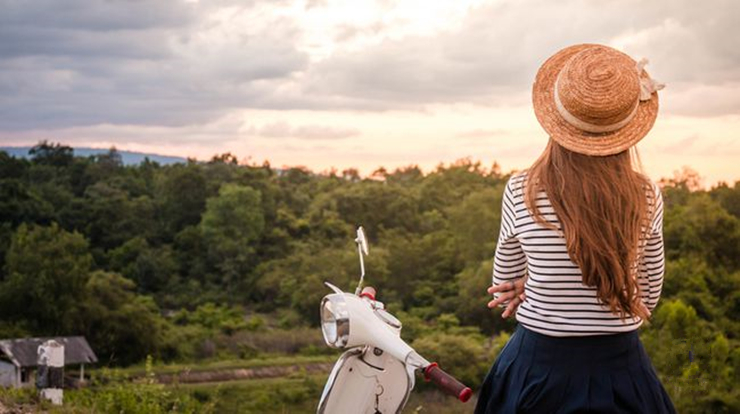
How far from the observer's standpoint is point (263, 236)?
32125mm

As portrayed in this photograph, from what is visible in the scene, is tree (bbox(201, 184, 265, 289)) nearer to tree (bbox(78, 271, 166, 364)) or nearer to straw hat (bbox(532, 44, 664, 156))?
tree (bbox(78, 271, 166, 364))

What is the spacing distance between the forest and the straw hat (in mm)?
13078

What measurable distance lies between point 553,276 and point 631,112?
1.31 ft

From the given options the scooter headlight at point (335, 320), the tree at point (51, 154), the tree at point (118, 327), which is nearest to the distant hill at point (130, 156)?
the tree at point (51, 154)

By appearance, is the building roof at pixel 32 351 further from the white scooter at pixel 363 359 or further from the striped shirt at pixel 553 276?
the striped shirt at pixel 553 276

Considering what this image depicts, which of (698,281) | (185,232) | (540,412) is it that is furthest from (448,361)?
(540,412)

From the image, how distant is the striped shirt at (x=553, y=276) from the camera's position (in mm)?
1983

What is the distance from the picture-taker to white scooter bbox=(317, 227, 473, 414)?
2.05 m

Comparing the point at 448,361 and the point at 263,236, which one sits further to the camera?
the point at 263,236

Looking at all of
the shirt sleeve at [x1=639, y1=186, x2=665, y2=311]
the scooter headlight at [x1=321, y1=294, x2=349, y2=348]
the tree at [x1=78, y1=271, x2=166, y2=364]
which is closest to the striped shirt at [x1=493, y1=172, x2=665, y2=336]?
the shirt sleeve at [x1=639, y1=186, x2=665, y2=311]

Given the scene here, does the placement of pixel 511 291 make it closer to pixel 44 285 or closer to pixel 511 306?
pixel 511 306

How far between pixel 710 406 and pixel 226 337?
1722 centimetres

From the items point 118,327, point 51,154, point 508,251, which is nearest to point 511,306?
point 508,251

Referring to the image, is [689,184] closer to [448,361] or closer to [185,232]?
[448,361]
